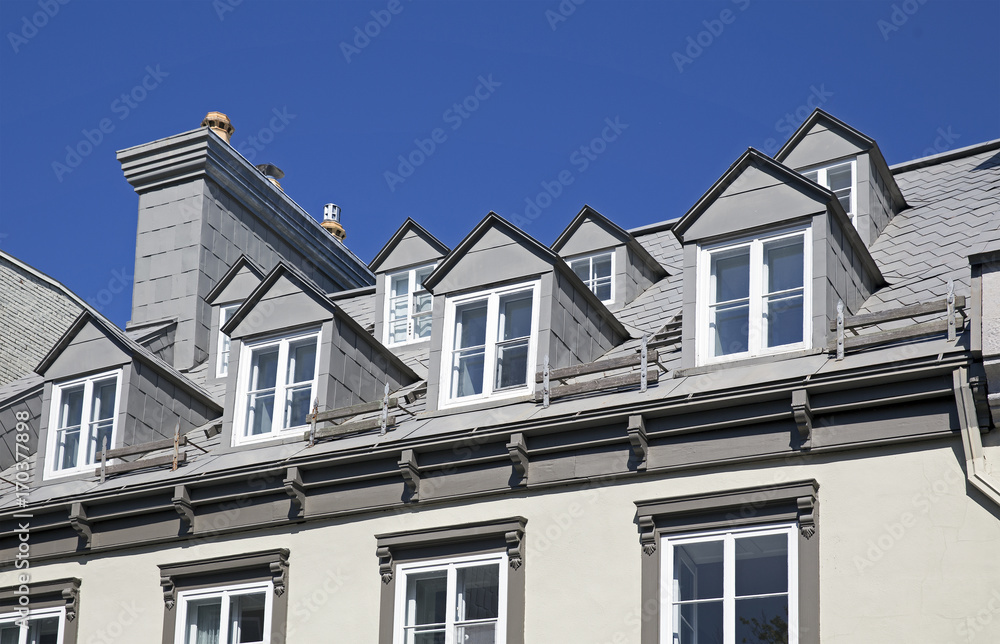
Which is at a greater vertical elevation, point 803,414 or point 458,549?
point 803,414

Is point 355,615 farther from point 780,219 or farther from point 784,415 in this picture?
point 780,219

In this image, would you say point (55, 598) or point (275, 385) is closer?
point (55, 598)

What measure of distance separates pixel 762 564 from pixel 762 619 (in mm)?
610

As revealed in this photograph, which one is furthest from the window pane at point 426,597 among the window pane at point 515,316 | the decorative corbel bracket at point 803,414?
the decorative corbel bracket at point 803,414

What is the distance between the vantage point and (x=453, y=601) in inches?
597

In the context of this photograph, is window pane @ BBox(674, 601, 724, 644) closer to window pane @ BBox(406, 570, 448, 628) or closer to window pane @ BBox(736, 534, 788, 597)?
window pane @ BBox(736, 534, 788, 597)

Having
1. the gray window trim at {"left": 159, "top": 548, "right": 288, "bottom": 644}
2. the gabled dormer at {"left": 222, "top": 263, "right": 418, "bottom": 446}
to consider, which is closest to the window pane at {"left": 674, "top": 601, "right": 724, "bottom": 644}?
the gray window trim at {"left": 159, "top": 548, "right": 288, "bottom": 644}

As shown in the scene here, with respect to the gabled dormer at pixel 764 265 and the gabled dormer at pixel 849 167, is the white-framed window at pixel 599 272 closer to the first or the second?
the gabled dormer at pixel 849 167

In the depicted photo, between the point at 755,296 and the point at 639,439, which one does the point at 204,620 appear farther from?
the point at 755,296

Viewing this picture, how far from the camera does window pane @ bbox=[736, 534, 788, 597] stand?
13688 millimetres

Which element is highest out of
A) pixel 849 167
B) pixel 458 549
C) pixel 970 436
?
pixel 849 167

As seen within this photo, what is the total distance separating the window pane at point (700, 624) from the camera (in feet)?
45.1

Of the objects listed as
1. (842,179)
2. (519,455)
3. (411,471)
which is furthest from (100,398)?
(842,179)

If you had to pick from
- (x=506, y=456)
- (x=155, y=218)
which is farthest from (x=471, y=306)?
(x=155, y=218)
